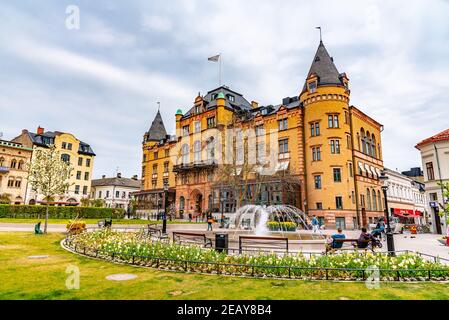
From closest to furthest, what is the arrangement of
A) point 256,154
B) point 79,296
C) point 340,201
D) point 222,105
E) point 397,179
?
point 79,296, point 340,201, point 256,154, point 222,105, point 397,179

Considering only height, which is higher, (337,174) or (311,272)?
(337,174)

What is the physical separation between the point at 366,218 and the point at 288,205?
1019 centimetres

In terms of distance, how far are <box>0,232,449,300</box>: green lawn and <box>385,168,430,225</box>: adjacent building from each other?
4452cm

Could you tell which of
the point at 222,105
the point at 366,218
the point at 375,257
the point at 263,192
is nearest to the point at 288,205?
the point at 263,192

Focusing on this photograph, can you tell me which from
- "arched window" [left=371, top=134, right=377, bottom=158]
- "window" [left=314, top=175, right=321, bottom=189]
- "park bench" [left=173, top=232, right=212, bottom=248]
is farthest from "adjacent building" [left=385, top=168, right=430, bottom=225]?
"park bench" [left=173, top=232, right=212, bottom=248]

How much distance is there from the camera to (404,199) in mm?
54094

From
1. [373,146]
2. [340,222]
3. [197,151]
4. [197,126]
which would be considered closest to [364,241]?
[340,222]

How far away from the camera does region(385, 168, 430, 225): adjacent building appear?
48.8m

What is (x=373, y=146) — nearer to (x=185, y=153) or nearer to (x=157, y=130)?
(x=185, y=153)

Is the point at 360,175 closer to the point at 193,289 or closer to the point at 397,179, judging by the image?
the point at 397,179

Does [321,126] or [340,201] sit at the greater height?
[321,126]

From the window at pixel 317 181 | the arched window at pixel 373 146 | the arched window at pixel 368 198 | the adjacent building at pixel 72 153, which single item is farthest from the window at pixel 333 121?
the adjacent building at pixel 72 153

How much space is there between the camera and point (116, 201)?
7938 cm

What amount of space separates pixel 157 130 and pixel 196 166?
2100 cm
